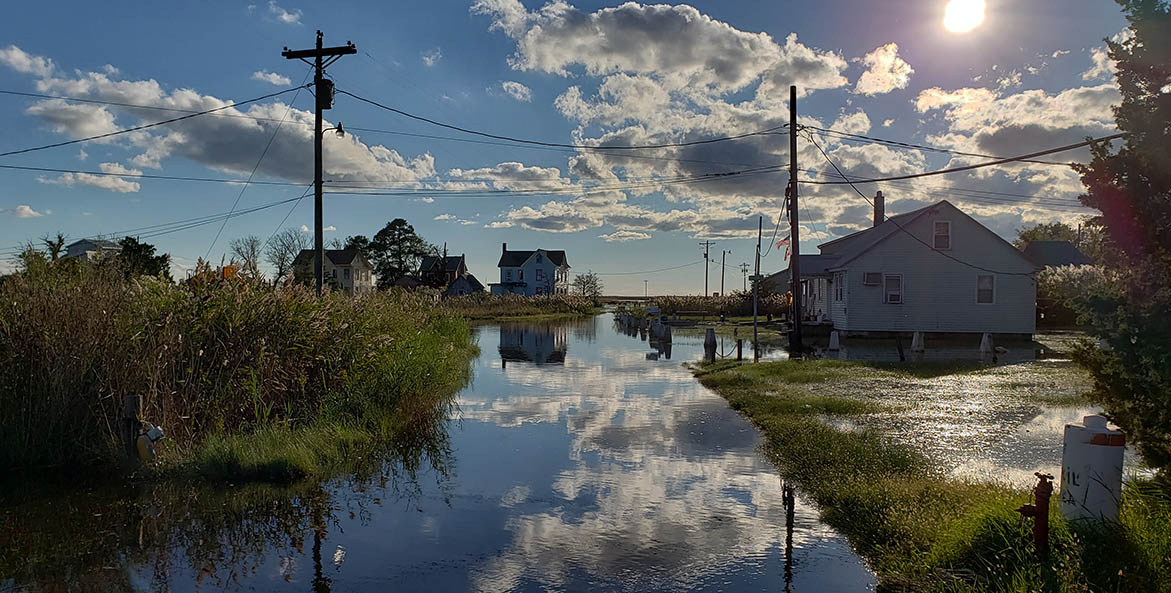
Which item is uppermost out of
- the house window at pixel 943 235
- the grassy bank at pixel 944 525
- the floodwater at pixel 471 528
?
the house window at pixel 943 235

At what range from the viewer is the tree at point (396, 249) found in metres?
93.2

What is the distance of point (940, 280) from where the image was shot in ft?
106

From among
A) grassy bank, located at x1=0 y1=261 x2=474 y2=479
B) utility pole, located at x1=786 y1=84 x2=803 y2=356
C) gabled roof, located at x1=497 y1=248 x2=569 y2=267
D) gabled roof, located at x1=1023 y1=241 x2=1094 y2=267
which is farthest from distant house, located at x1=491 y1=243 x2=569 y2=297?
grassy bank, located at x1=0 y1=261 x2=474 y2=479

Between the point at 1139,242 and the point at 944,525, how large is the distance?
124 inches

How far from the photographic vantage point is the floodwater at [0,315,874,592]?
6094 mm

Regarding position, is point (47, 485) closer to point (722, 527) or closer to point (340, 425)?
point (340, 425)

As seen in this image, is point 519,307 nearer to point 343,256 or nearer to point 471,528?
point 343,256

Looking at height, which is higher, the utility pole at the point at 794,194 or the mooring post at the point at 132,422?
the utility pole at the point at 794,194

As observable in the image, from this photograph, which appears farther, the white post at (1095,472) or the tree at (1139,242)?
the tree at (1139,242)

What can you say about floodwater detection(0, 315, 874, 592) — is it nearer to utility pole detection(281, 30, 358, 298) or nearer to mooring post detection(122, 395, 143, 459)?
mooring post detection(122, 395, 143, 459)

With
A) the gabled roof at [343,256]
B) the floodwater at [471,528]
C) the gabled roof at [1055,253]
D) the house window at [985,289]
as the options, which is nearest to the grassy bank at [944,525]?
the floodwater at [471,528]

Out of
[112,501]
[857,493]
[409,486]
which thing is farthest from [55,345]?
[857,493]

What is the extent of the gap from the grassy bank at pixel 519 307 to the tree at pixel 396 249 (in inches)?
983

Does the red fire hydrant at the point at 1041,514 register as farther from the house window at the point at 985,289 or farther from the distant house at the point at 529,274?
the distant house at the point at 529,274
